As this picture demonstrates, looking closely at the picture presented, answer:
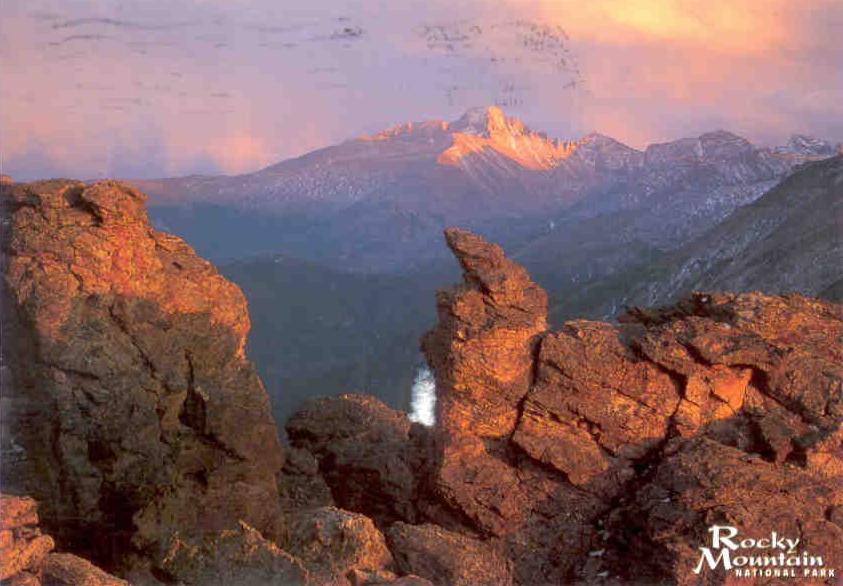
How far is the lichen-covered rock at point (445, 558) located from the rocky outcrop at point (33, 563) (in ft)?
17.7

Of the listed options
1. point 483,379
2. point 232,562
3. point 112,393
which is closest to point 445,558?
point 232,562

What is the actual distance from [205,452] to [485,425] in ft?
25.1

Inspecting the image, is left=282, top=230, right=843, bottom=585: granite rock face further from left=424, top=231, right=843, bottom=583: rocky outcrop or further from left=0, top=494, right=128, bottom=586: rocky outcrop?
left=0, top=494, right=128, bottom=586: rocky outcrop

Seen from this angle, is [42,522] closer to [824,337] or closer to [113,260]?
[113,260]

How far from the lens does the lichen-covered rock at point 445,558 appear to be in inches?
679

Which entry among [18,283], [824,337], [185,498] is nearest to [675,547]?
[824,337]

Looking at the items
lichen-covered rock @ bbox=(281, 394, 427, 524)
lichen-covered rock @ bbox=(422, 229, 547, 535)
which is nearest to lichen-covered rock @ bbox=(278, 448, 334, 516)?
lichen-covered rock @ bbox=(281, 394, 427, 524)

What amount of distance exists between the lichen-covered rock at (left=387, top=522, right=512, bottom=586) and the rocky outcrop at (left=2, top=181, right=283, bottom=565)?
3855 millimetres

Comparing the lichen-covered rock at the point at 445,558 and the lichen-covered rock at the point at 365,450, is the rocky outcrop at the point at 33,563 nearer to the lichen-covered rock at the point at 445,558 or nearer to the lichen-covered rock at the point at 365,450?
the lichen-covered rock at the point at 445,558

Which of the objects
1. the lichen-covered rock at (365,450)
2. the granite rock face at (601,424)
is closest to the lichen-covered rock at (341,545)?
the granite rock face at (601,424)

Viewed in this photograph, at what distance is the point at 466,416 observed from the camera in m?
21.8

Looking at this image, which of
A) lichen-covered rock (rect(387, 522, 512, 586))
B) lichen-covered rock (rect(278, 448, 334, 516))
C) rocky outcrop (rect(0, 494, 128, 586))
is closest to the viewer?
rocky outcrop (rect(0, 494, 128, 586))

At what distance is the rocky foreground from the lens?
19.1 meters

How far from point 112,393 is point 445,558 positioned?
9564 mm
